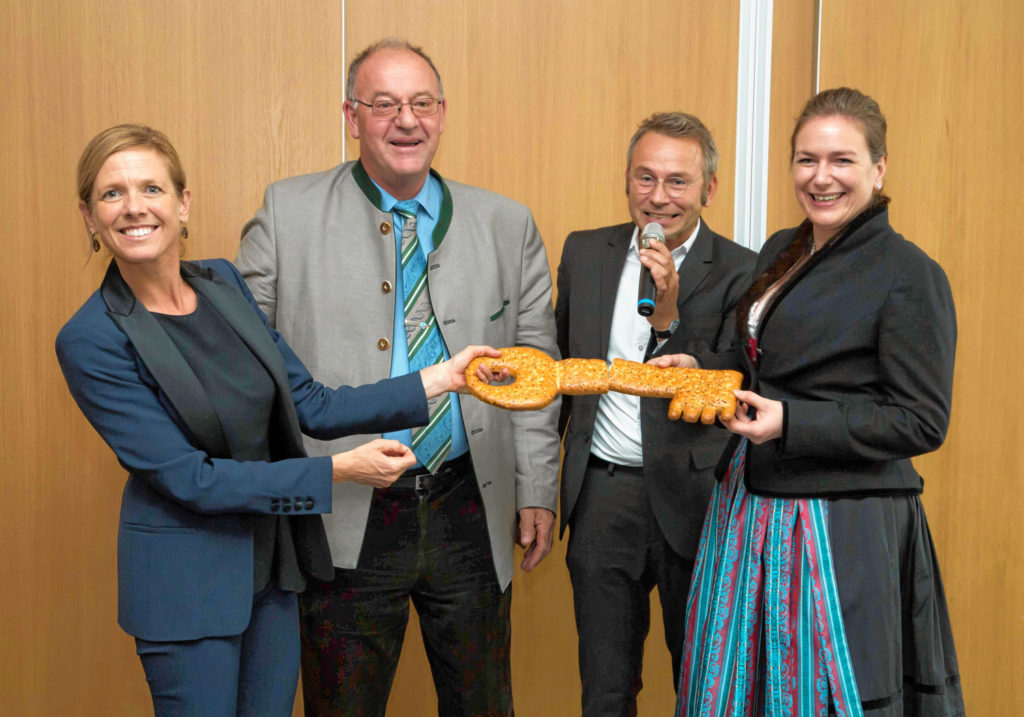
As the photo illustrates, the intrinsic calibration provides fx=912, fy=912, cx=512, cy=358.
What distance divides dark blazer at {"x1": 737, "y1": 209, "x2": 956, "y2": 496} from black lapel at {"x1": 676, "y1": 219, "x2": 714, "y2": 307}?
38 cm

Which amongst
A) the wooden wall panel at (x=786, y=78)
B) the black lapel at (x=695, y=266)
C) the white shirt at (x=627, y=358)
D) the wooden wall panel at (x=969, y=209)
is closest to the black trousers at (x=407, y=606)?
the white shirt at (x=627, y=358)

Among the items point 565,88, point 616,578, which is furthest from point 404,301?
point 565,88

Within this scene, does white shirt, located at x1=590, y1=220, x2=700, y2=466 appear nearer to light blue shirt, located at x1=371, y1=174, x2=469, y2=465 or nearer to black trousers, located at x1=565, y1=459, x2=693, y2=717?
black trousers, located at x1=565, y1=459, x2=693, y2=717

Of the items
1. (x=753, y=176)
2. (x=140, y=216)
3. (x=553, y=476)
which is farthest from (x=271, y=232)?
(x=753, y=176)

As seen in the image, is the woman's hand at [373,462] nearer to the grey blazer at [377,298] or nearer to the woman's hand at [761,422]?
the grey blazer at [377,298]

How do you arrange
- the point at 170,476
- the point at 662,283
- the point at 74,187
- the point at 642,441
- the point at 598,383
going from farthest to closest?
the point at 74,187
the point at 642,441
the point at 662,283
the point at 598,383
the point at 170,476

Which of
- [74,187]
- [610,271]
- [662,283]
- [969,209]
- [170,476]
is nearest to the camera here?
[170,476]

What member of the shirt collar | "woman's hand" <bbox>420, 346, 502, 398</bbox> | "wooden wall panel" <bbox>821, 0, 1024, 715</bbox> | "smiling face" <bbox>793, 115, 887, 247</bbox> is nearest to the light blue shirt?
the shirt collar

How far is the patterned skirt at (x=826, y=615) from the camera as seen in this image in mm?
1805

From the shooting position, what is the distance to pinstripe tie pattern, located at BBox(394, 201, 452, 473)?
2.21m

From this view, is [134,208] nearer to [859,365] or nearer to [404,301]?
[404,301]

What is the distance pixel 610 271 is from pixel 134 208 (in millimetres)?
1161

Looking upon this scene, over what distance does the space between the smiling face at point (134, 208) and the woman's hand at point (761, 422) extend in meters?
1.17

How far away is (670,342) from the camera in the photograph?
7.43 feet
